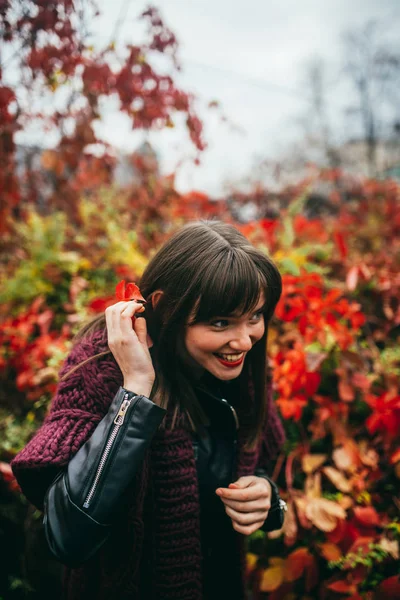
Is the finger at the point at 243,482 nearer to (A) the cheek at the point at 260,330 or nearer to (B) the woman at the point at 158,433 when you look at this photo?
(B) the woman at the point at 158,433

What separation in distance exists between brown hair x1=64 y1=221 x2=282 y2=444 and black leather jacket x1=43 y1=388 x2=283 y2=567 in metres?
0.20

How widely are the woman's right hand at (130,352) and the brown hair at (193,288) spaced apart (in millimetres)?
150

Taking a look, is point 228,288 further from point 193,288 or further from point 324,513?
point 324,513

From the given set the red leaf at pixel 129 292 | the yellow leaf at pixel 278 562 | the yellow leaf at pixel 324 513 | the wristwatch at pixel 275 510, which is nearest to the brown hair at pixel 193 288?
the red leaf at pixel 129 292

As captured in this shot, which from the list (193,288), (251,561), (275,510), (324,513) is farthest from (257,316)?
(251,561)

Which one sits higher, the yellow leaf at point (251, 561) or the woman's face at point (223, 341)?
the woman's face at point (223, 341)

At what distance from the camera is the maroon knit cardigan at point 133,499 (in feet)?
3.84

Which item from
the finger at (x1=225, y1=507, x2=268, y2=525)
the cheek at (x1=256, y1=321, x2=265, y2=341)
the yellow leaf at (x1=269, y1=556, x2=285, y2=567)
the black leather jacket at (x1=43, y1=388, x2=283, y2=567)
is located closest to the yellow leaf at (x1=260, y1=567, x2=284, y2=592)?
the yellow leaf at (x1=269, y1=556, x2=285, y2=567)

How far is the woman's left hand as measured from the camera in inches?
51.1

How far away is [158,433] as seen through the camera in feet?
4.20

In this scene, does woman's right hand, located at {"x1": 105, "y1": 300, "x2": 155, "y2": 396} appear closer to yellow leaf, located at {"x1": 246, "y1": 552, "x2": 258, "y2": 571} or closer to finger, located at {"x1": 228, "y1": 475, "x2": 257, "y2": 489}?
finger, located at {"x1": 228, "y1": 475, "x2": 257, "y2": 489}

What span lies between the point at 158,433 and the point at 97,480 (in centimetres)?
27

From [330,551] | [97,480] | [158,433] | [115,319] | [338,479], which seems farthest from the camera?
[338,479]

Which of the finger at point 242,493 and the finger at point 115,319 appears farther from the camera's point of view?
the finger at point 242,493
